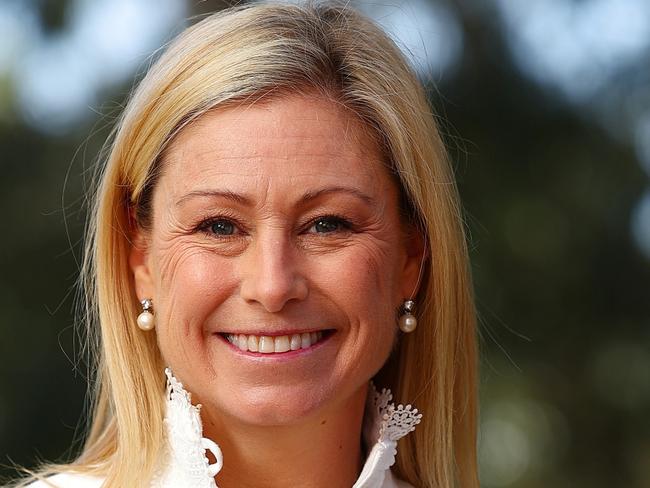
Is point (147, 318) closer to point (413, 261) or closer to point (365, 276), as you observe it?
point (365, 276)

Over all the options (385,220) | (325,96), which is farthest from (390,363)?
(325,96)

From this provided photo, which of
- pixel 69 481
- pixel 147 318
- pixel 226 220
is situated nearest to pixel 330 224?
pixel 226 220

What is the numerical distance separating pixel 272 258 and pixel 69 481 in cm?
97

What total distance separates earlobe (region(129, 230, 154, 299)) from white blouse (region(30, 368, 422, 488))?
24cm

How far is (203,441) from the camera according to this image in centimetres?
292

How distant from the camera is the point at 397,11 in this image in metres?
4.64

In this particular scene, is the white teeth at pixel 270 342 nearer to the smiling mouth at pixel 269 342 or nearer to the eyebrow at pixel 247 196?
the smiling mouth at pixel 269 342

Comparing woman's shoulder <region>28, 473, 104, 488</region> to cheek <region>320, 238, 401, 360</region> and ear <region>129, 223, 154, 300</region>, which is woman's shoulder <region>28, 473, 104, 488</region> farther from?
cheek <region>320, 238, 401, 360</region>

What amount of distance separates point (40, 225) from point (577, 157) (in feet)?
10.3

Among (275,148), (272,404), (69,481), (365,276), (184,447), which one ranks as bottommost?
(69,481)

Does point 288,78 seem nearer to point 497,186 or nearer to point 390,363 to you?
point 390,363

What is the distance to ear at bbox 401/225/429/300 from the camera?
3.13m

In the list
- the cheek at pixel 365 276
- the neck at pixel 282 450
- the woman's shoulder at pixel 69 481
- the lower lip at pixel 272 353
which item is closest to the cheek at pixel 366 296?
the cheek at pixel 365 276

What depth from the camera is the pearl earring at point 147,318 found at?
3.03 metres
